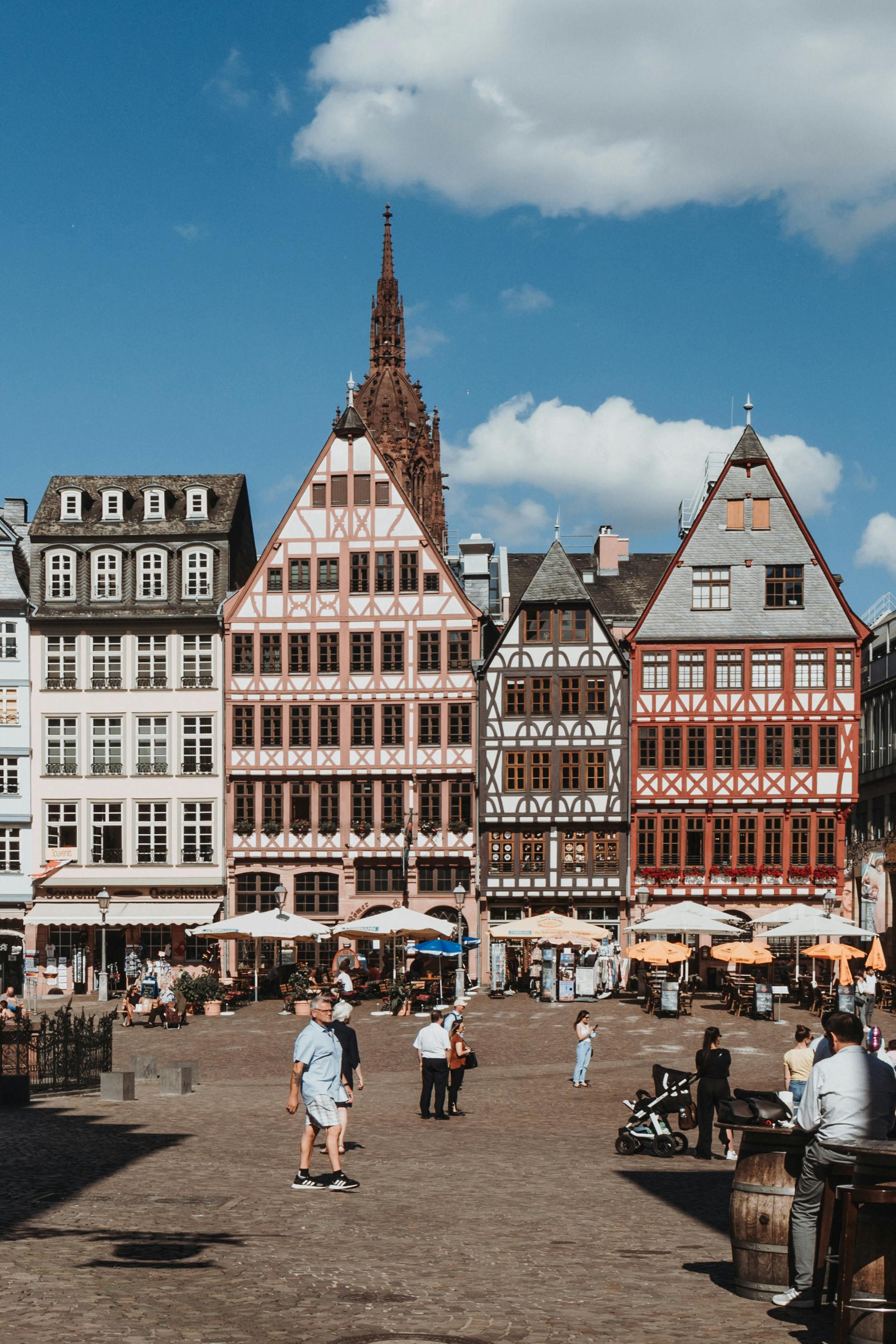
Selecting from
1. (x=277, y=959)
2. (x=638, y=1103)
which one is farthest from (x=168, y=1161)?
(x=277, y=959)

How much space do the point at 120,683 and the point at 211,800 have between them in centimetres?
467

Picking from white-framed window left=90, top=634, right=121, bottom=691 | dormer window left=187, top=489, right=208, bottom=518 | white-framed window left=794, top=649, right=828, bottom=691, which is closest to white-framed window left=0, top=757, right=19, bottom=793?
white-framed window left=90, top=634, right=121, bottom=691

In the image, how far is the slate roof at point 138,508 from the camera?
51469 mm

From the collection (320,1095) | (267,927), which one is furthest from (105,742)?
(320,1095)

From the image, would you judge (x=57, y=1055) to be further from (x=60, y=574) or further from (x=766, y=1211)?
(x=60, y=574)

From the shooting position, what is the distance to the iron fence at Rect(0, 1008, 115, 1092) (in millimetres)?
24094

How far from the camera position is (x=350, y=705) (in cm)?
4934

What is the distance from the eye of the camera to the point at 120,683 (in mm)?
50406

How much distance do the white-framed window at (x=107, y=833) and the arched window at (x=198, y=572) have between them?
7016 millimetres

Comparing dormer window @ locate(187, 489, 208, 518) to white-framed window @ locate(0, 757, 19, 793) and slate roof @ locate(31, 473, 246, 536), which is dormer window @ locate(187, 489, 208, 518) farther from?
white-framed window @ locate(0, 757, 19, 793)

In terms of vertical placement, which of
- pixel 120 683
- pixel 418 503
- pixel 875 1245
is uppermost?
pixel 418 503

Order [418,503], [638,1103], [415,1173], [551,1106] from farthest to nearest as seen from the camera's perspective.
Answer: [418,503] < [551,1106] < [638,1103] < [415,1173]

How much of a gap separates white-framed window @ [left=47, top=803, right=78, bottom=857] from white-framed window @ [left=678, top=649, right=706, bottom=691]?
1898cm

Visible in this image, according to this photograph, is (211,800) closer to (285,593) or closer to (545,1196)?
(285,593)
